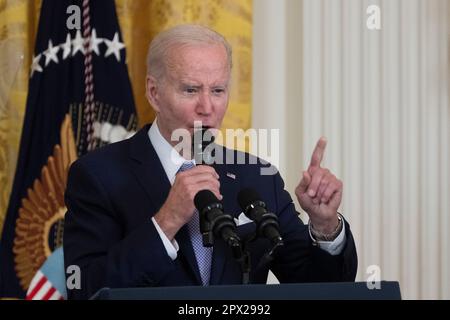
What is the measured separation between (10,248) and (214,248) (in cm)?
159

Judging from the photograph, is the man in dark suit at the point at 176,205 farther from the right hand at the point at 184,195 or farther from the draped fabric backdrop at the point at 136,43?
the draped fabric backdrop at the point at 136,43

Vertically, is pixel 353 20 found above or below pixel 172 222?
above

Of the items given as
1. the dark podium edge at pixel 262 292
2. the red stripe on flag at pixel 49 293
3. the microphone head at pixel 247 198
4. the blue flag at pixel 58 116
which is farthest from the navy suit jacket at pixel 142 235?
the red stripe on flag at pixel 49 293

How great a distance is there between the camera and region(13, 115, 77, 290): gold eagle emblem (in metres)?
3.68

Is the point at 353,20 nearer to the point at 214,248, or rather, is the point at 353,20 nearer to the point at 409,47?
the point at 409,47

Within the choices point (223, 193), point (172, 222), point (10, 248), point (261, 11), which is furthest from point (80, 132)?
point (172, 222)

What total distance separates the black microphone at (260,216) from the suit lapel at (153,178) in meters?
0.30

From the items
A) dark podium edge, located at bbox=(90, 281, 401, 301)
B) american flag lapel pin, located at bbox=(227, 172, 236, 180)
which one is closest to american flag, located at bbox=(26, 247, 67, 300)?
american flag lapel pin, located at bbox=(227, 172, 236, 180)

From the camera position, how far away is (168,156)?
2.51 metres

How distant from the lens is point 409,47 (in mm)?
4195

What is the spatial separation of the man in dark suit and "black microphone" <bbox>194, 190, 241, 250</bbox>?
0.39 feet

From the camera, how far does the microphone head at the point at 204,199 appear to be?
1.98 meters

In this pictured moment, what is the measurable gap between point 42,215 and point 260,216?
1.88 m

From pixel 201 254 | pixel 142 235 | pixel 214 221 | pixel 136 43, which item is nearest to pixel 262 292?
pixel 214 221
